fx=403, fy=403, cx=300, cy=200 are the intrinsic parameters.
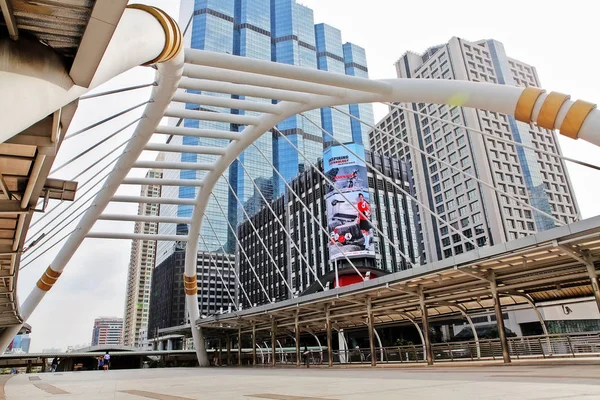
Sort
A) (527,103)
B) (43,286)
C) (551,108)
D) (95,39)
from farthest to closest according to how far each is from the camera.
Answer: (43,286), (527,103), (551,108), (95,39)

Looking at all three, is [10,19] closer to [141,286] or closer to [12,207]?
[12,207]

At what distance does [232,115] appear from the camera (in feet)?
54.1

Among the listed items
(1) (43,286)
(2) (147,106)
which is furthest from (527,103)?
(1) (43,286)

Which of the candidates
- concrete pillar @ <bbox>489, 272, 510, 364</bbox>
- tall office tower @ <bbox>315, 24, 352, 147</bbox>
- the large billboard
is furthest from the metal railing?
tall office tower @ <bbox>315, 24, 352, 147</bbox>

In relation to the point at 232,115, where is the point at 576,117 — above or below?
below

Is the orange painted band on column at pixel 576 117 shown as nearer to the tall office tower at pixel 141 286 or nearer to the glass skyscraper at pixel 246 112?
the glass skyscraper at pixel 246 112

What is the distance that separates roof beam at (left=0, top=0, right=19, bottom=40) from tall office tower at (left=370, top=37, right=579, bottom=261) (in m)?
61.8

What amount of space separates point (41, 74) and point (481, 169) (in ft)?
243

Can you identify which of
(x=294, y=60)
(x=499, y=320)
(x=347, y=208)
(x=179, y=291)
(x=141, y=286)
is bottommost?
(x=499, y=320)

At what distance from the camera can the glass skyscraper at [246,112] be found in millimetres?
119312

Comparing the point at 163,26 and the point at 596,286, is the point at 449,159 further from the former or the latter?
the point at 163,26

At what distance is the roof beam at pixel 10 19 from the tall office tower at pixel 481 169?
61.8 m

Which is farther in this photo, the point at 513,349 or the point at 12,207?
the point at 513,349

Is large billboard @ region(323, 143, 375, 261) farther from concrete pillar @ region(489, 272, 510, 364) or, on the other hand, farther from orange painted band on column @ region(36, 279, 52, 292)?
concrete pillar @ region(489, 272, 510, 364)
